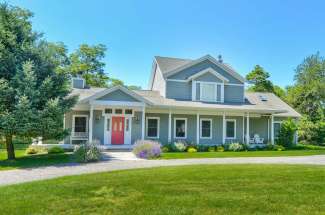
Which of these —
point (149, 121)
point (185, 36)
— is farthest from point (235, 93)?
point (149, 121)

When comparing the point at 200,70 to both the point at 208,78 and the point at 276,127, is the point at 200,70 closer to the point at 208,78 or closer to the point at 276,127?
the point at 208,78

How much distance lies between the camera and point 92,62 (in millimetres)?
41969

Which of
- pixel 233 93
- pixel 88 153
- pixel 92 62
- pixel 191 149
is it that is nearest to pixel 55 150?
pixel 88 153

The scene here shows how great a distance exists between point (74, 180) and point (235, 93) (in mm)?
17982

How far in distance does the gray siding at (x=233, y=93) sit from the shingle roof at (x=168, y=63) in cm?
441

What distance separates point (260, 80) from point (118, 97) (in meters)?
31.5

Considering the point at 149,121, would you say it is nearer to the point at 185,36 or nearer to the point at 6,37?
the point at 185,36

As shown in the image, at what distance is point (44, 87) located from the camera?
13148 millimetres

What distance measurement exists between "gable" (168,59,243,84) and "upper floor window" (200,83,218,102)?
1.37 metres

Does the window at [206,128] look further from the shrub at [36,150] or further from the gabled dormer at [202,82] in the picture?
the shrub at [36,150]

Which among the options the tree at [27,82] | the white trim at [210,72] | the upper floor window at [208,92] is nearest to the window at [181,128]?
the upper floor window at [208,92]

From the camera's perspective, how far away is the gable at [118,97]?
1803 centimetres

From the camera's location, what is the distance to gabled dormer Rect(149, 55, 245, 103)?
73.0ft

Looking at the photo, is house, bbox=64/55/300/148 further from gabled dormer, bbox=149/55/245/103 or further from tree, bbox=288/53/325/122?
tree, bbox=288/53/325/122
